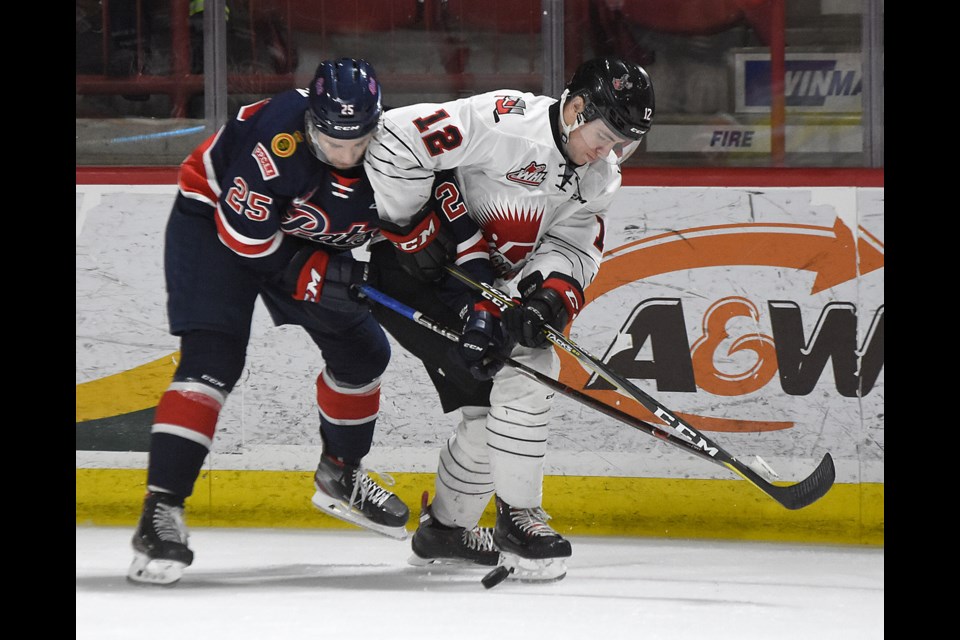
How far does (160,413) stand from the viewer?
248 cm

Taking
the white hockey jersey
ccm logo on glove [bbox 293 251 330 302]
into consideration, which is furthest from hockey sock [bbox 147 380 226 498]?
the white hockey jersey

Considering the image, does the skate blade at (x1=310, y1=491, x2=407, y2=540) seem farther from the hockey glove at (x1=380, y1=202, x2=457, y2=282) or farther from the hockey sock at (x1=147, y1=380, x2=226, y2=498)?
the hockey glove at (x1=380, y1=202, x2=457, y2=282)

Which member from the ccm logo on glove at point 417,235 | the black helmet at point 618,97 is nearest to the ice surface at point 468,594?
the ccm logo on glove at point 417,235

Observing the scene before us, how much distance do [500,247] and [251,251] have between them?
54 cm

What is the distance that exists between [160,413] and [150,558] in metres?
0.29

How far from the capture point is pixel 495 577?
252 cm

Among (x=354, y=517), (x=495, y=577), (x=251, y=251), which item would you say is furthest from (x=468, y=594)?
(x=251, y=251)

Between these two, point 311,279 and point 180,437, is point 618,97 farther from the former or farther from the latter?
point 180,437

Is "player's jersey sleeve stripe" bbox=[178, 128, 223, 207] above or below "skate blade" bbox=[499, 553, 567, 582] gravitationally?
above

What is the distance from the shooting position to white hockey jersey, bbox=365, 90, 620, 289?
244cm

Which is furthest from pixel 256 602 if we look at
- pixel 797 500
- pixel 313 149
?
pixel 797 500

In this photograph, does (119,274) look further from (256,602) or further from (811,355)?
(811,355)

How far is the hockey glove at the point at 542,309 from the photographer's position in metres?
2.49

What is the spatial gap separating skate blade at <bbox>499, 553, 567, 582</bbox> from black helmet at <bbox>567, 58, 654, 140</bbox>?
890mm
